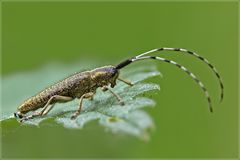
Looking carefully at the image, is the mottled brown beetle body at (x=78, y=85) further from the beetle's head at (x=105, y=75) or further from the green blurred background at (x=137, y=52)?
the green blurred background at (x=137, y=52)

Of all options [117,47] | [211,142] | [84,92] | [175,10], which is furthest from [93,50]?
[84,92]

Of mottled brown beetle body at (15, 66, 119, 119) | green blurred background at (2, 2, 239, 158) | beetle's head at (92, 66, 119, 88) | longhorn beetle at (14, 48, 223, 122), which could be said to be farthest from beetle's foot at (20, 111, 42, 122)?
beetle's head at (92, 66, 119, 88)

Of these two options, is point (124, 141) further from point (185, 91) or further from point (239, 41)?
point (239, 41)

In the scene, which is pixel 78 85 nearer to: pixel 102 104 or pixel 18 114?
pixel 18 114

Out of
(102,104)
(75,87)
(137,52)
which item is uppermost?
(137,52)

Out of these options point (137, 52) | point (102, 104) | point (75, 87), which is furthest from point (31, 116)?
point (137, 52)

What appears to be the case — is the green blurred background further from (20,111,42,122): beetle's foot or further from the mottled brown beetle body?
the mottled brown beetle body
